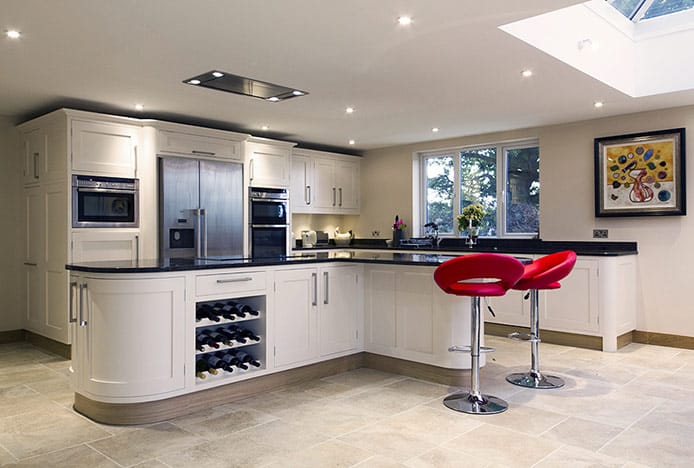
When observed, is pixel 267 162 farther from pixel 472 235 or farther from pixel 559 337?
pixel 559 337

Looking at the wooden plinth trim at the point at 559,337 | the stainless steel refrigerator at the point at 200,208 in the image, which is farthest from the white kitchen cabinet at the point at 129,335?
the wooden plinth trim at the point at 559,337

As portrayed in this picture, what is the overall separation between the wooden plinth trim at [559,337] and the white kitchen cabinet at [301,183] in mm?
2848

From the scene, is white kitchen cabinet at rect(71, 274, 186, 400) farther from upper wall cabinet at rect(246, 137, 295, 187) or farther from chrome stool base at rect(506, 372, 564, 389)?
upper wall cabinet at rect(246, 137, 295, 187)

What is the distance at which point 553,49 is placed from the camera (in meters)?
3.62

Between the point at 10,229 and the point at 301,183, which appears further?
the point at 301,183

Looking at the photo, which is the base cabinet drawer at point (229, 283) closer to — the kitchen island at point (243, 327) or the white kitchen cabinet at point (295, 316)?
the kitchen island at point (243, 327)

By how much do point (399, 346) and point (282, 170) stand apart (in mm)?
3231

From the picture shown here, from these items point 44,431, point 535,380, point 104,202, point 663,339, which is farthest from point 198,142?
point 663,339

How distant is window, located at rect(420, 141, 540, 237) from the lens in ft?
20.7

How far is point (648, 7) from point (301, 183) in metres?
4.28

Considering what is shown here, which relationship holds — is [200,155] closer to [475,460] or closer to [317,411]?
[317,411]

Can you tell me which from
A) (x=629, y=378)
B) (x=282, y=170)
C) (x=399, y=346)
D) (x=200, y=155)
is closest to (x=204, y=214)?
(x=200, y=155)

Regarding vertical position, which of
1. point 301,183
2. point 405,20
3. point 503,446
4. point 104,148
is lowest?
point 503,446

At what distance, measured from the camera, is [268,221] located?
631 centimetres
